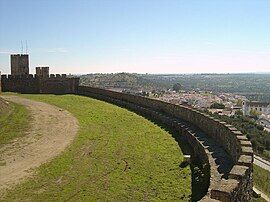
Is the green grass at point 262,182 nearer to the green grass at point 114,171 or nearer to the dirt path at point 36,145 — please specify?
the green grass at point 114,171

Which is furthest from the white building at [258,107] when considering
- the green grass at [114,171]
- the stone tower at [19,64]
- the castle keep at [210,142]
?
the green grass at [114,171]

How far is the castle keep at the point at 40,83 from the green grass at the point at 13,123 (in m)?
12.6

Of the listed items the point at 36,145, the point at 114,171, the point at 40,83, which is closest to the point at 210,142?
the point at 114,171

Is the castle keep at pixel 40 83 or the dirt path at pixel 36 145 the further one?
the castle keep at pixel 40 83

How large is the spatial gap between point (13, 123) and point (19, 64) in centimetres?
2218

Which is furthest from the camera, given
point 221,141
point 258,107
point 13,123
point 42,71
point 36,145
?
point 258,107

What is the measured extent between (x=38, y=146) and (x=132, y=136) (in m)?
4.20

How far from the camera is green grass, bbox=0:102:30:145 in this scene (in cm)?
1620

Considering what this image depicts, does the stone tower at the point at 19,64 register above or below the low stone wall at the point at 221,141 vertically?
above

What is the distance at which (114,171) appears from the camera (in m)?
11.4

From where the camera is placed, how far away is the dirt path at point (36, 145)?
11367 millimetres

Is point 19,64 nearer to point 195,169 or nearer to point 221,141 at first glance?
point 221,141

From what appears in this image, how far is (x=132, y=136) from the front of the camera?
53.8 feet

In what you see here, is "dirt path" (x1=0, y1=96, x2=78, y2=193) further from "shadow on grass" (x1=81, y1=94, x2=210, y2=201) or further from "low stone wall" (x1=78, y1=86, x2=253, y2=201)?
"low stone wall" (x1=78, y1=86, x2=253, y2=201)
